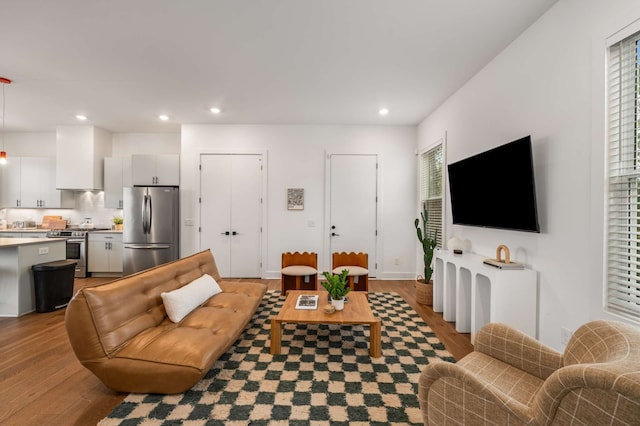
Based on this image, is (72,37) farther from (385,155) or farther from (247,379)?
(385,155)

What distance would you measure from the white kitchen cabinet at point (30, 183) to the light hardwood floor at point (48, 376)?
3.21 metres

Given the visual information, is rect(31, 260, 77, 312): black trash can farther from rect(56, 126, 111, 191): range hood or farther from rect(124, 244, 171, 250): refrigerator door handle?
rect(56, 126, 111, 191): range hood

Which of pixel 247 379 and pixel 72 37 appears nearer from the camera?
pixel 247 379

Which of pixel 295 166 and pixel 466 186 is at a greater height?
pixel 295 166

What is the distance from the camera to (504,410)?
3.59 ft

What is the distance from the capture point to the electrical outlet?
6.51 ft

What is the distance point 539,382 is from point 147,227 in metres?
5.37

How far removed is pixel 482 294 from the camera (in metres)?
2.71

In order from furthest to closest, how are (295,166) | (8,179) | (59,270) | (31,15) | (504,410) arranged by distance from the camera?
1. (8,179)
2. (295,166)
3. (59,270)
4. (31,15)
5. (504,410)

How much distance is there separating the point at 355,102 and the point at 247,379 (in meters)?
3.60

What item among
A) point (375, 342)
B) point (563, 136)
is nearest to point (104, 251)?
point (375, 342)

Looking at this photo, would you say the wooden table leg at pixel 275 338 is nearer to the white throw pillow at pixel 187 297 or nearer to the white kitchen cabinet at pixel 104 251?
the white throw pillow at pixel 187 297

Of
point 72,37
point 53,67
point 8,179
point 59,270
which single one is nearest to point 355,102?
point 72,37

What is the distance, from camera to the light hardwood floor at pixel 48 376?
5.70 ft
